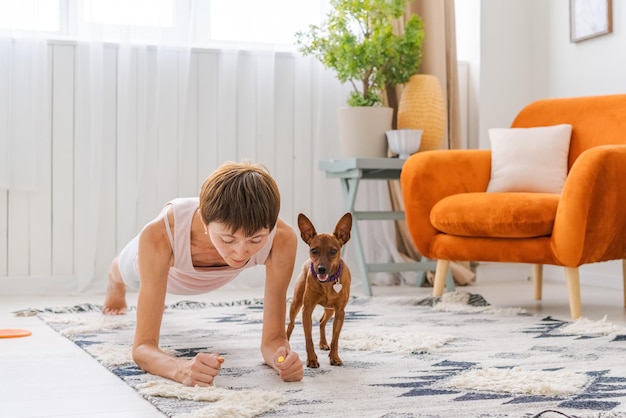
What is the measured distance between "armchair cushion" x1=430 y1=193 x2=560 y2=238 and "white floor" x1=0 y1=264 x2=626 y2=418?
360 mm

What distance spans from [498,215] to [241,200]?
61.1 inches

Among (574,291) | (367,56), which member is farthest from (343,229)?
(367,56)

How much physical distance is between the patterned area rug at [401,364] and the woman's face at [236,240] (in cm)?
27

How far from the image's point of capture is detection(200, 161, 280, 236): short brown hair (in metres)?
1.62

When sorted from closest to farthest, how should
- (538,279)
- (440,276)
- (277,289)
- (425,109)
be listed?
1. (277,289)
2. (440,276)
3. (538,279)
4. (425,109)

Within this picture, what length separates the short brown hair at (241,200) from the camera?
1.62 m

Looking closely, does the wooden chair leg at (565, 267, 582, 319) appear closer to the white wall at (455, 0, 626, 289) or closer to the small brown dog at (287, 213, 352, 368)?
the small brown dog at (287, 213, 352, 368)

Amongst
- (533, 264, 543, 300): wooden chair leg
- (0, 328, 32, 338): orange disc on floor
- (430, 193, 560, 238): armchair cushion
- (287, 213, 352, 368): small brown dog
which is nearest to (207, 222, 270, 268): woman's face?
(287, 213, 352, 368): small brown dog

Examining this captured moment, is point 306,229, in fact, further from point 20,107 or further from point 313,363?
point 20,107

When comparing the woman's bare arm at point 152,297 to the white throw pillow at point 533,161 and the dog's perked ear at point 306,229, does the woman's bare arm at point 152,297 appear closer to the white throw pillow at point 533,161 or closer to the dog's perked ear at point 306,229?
the dog's perked ear at point 306,229

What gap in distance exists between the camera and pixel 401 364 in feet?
6.65

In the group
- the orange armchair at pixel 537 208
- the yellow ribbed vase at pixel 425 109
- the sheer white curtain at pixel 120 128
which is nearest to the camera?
the orange armchair at pixel 537 208

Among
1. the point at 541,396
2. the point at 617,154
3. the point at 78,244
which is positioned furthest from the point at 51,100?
the point at 541,396

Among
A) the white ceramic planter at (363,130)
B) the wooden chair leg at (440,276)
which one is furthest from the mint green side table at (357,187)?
the wooden chair leg at (440,276)
